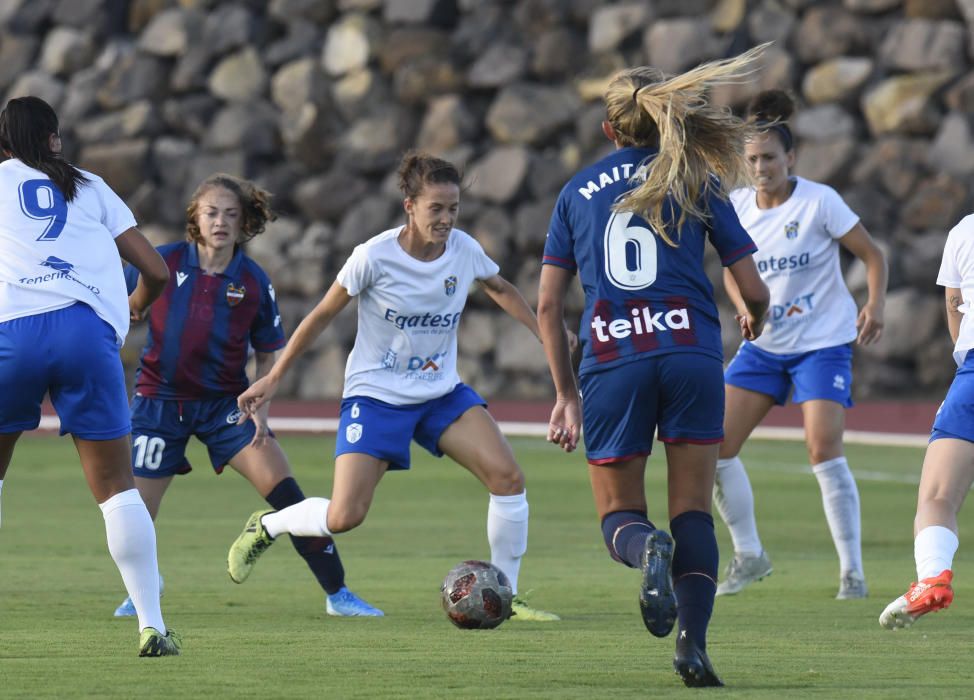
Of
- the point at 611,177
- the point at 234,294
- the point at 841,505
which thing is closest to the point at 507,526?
the point at 234,294

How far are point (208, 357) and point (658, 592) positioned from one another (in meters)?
3.48

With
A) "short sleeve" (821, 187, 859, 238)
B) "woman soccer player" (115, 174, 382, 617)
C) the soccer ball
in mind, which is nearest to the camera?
the soccer ball

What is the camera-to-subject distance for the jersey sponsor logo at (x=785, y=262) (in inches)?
352

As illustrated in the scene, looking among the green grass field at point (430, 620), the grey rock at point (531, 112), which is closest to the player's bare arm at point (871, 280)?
the green grass field at point (430, 620)

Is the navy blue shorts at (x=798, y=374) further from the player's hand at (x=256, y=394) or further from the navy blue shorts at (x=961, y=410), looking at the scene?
the player's hand at (x=256, y=394)

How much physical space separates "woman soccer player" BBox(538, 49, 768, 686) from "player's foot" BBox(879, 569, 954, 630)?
906 millimetres

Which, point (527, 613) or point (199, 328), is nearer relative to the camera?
point (527, 613)

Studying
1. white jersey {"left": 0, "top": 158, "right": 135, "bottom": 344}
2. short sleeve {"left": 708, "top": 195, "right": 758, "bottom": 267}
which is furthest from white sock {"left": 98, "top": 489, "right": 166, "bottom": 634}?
short sleeve {"left": 708, "top": 195, "right": 758, "bottom": 267}

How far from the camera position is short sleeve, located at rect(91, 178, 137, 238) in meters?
6.10

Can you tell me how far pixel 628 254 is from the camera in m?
5.74

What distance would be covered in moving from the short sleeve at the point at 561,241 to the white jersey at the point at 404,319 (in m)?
1.75

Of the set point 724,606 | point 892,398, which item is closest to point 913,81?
point 892,398

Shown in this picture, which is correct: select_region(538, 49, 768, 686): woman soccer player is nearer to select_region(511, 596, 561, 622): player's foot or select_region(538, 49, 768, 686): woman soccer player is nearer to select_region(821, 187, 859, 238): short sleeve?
select_region(511, 596, 561, 622): player's foot

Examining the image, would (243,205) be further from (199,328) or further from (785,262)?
(785,262)
